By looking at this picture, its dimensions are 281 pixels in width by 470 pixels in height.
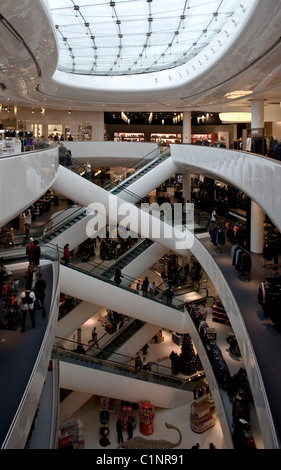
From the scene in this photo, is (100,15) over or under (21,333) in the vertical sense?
over

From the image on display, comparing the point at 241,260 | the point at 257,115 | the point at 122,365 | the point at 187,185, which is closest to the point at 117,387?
the point at 122,365

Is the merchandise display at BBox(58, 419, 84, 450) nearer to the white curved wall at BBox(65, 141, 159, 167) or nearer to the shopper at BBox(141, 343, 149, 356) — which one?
the shopper at BBox(141, 343, 149, 356)

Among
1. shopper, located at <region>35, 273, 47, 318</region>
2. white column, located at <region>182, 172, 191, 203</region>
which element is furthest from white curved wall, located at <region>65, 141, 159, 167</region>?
shopper, located at <region>35, 273, 47, 318</region>

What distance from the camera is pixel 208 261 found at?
631 inches

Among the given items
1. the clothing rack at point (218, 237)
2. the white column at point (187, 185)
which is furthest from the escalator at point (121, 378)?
the white column at point (187, 185)

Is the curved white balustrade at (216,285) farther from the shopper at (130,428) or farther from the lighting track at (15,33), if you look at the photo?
the lighting track at (15,33)

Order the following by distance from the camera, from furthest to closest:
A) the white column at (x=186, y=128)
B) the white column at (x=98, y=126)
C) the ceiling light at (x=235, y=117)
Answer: the white column at (x=98, y=126) → the white column at (x=186, y=128) → the ceiling light at (x=235, y=117)

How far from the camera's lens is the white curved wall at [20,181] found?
721 cm

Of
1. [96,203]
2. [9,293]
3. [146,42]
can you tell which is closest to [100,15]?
[146,42]

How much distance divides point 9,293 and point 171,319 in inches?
369

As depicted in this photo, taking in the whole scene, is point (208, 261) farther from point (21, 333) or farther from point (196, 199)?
point (196, 199)

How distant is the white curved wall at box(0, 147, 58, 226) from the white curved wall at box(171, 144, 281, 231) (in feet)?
16.2

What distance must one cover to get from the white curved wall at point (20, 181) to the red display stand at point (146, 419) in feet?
34.9
